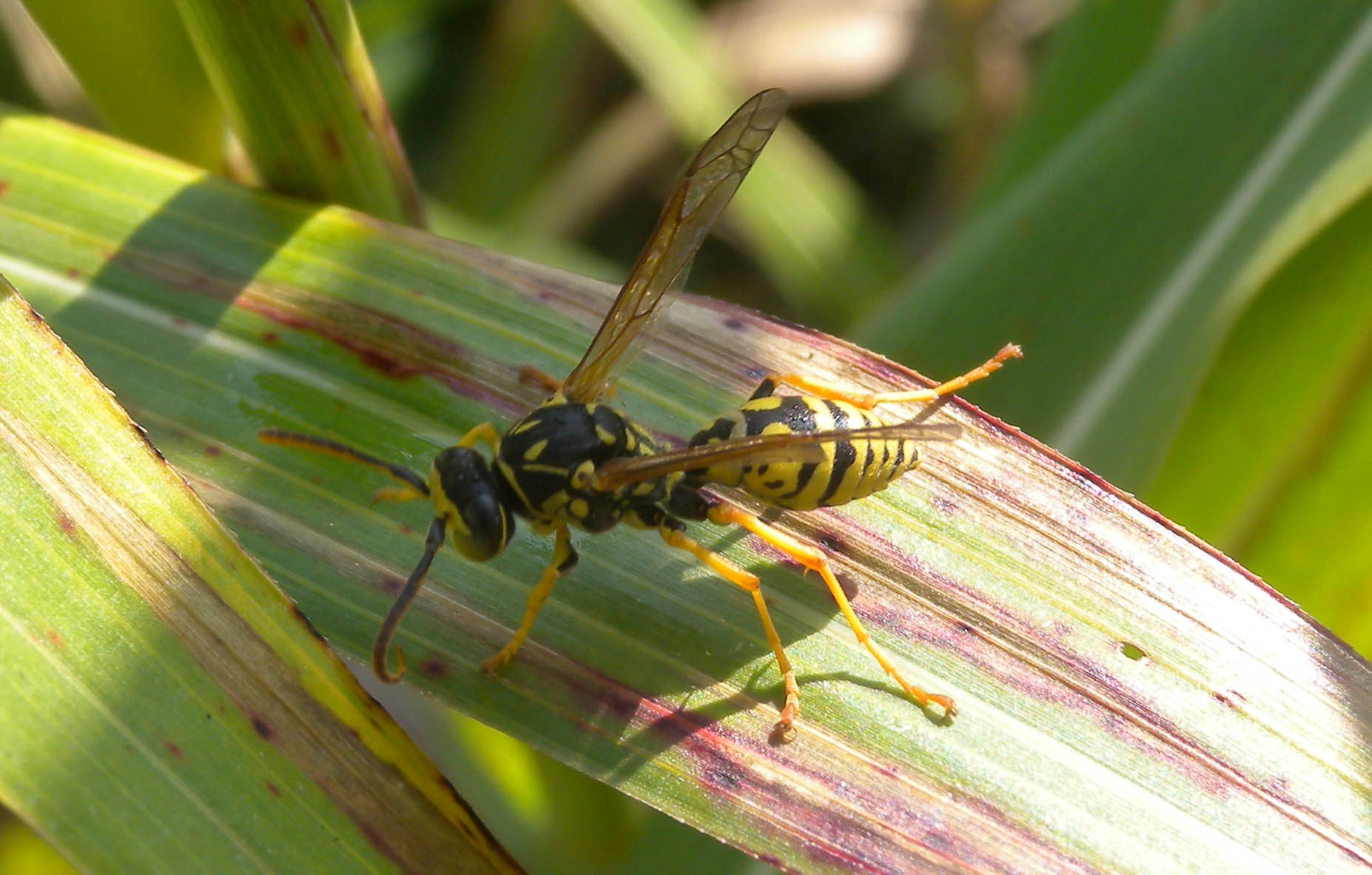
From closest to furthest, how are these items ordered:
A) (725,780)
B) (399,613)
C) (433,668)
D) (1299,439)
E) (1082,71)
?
(399,613)
(725,780)
(433,668)
(1299,439)
(1082,71)

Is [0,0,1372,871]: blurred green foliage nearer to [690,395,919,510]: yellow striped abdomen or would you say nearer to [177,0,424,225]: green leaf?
[177,0,424,225]: green leaf

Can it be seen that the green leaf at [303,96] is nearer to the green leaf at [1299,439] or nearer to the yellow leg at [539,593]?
the yellow leg at [539,593]

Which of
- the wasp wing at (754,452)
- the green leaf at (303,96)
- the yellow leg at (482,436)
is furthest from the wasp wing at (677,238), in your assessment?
the green leaf at (303,96)

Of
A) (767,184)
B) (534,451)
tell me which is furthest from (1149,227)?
(767,184)

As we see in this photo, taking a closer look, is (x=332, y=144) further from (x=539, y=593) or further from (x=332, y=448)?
(x=539, y=593)

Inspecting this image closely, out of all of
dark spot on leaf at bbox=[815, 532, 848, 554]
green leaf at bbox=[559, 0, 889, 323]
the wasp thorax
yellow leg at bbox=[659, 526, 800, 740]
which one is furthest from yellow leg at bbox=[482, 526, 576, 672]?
green leaf at bbox=[559, 0, 889, 323]

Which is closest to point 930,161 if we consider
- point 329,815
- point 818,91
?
point 818,91
